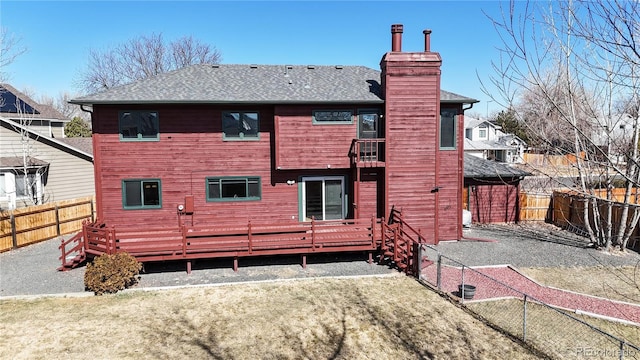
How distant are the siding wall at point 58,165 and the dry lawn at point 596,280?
23687 mm

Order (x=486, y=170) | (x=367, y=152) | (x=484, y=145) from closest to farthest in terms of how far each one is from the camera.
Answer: (x=367, y=152) < (x=486, y=170) < (x=484, y=145)

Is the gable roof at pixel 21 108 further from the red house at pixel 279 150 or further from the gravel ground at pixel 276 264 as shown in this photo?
the red house at pixel 279 150

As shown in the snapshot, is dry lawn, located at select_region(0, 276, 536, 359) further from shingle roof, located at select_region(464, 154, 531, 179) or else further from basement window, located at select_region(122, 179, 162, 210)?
shingle roof, located at select_region(464, 154, 531, 179)

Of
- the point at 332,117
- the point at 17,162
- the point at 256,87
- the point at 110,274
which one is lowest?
the point at 110,274

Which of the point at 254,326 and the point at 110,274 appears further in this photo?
the point at 110,274

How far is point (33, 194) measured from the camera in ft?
66.8

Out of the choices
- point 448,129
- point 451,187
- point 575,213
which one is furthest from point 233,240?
point 575,213

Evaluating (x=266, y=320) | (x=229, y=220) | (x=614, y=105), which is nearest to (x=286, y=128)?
(x=229, y=220)

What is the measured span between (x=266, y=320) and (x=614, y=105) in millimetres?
11133

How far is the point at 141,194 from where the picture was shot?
1381cm

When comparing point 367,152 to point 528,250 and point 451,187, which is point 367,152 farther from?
point 528,250

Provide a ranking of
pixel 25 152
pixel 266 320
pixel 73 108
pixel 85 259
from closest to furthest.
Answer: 1. pixel 266 320
2. pixel 85 259
3. pixel 25 152
4. pixel 73 108

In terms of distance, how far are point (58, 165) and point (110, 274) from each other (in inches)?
602

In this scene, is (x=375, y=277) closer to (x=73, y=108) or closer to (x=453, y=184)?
(x=453, y=184)
